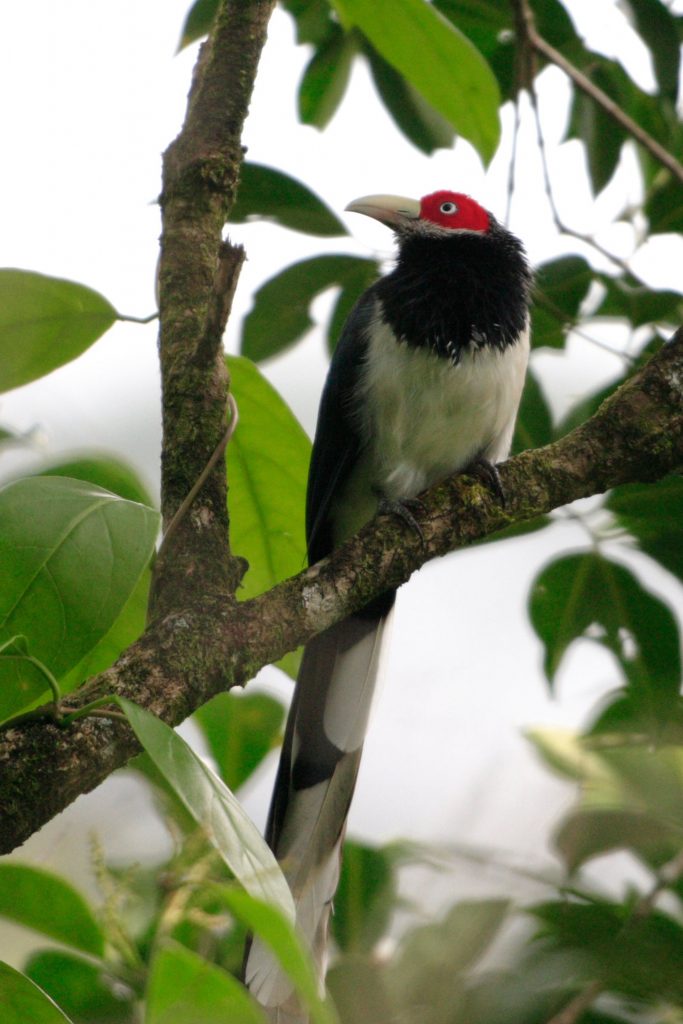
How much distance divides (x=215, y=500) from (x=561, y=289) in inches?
58.5

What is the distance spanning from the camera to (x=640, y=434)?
2.12 m

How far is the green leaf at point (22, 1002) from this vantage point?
136 centimetres

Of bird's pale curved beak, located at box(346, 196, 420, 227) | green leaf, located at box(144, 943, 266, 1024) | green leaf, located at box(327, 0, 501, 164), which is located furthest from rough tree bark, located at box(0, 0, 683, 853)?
bird's pale curved beak, located at box(346, 196, 420, 227)

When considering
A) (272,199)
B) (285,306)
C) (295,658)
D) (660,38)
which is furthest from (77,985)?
(660,38)

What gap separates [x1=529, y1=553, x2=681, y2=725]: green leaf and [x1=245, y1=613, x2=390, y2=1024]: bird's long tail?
2.15 feet

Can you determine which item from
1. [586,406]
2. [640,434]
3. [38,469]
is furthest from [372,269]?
[38,469]

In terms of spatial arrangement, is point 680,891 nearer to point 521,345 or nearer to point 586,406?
point 586,406

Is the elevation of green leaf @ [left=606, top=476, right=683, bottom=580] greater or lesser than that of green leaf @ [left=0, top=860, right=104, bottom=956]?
greater

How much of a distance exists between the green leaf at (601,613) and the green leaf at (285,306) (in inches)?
40.3

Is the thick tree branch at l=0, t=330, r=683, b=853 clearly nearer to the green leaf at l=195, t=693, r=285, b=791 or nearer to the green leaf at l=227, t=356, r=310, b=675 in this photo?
the green leaf at l=227, t=356, r=310, b=675

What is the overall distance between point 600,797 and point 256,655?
0.85 meters

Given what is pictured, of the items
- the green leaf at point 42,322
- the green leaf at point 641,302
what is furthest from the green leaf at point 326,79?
the green leaf at point 42,322

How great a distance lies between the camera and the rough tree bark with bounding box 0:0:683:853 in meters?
1.49

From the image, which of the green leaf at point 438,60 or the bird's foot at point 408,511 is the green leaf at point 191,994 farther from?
the green leaf at point 438,60
